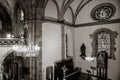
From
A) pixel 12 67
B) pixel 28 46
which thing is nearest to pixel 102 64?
pixel 28 46

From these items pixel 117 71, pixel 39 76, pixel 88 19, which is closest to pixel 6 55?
pixel 39 76

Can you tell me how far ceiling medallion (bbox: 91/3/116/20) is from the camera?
43.0 ft

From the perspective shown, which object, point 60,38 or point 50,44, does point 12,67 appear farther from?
point 60,38

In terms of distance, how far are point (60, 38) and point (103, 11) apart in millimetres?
5486

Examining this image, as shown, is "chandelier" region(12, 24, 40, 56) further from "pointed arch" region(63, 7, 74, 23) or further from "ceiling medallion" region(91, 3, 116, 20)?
"ceiling medallion" region(91, 3, 116, 20)

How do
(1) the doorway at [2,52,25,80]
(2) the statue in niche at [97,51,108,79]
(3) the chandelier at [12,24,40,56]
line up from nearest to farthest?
1. (3) the chandelier at [12,24,40,56]
2. (2) the statue in niche at [97,51,108,79]
3. (1) the doorway at [2,52,25,80]

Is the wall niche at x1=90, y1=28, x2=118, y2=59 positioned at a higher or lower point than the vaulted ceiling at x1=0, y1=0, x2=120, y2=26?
lower

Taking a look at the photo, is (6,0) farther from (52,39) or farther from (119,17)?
(119,17)

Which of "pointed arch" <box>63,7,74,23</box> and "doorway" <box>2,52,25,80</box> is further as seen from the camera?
"pointed arch" <box>63,7,74,23</box>

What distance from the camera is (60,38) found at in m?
12.7

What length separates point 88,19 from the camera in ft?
47.5

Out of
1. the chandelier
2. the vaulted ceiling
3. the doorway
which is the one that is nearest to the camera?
the chandelier

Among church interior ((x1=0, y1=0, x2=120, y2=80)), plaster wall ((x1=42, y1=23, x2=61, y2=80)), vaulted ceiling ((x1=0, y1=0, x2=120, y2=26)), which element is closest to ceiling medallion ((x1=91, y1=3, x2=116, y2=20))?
church interior ((x1=0, y1=0, x2=120, y2=80))

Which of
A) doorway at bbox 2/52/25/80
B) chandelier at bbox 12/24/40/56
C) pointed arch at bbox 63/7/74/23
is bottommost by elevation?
doorway at bbox 2/52/25/80
